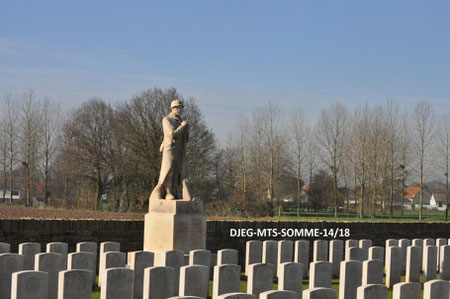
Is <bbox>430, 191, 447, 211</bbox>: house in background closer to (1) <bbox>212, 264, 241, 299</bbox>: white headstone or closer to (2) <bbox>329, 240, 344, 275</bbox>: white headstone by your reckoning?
(2) <bbox>329, 240, 344, 275</bbox>: white headstone

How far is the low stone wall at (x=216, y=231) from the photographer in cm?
1326

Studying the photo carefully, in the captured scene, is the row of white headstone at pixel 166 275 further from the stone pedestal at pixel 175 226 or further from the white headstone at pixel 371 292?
the stone pedestal at pixel 175 226

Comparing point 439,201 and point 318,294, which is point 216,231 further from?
point 439,201

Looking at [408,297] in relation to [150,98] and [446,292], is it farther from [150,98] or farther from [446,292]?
[150,98]

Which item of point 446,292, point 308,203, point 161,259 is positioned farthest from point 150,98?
point 446,292

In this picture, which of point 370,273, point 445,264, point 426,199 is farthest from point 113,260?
point 426,199

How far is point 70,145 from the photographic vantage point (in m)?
37.8

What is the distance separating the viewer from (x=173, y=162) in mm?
11828

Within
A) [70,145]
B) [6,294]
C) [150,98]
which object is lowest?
[6,294]

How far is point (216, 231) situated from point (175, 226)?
421 centimetres

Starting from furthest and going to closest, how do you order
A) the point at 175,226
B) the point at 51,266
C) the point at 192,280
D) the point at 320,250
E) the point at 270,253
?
the point at 320,250 → the point at 270,253 → the point at 175,226 → the point at 51,266 → the point at 192,280

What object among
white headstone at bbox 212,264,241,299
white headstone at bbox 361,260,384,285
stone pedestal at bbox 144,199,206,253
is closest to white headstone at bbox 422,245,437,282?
white headstone at bbox 361,260,384,285

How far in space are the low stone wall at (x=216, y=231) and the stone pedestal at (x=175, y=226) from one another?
2710 millimetres

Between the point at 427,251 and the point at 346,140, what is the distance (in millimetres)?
28881
